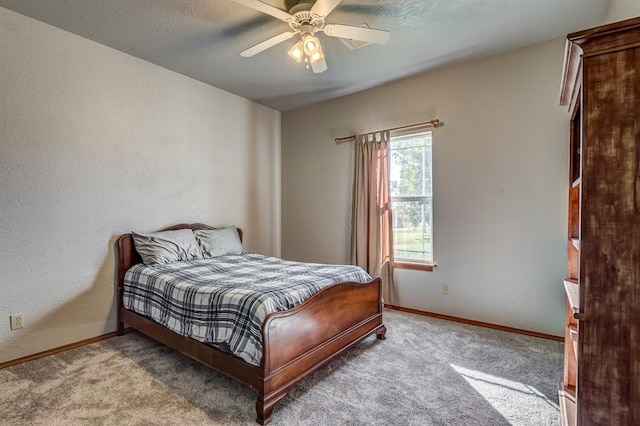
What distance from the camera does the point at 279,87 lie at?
3.91m

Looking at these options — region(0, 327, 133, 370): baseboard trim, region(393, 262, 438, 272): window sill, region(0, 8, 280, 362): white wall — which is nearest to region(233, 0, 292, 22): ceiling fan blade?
region(0, 8, 280, 362): white wall

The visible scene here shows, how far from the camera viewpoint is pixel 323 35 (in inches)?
109

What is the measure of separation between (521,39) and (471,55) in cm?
42

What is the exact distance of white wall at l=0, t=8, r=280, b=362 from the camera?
2496 mm

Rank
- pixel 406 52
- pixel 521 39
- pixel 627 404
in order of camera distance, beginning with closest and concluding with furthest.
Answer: pixel 627 404, pixel 521 39, pixel 406 52

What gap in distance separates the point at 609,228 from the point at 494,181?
220 cm

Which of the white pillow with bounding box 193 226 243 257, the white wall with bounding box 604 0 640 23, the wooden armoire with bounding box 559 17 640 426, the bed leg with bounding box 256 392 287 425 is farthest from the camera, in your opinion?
the white pillow with bounding box 193 226 243 257

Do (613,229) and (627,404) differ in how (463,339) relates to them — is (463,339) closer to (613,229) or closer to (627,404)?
(627,404)

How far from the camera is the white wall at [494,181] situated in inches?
113

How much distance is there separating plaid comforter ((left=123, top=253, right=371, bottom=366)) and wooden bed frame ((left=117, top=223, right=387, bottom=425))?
0.20 feet

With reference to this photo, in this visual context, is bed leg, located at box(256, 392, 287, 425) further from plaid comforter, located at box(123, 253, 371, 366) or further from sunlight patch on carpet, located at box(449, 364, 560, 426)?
sunlight patch on carpet, located at box(449, 364, 560, 426)

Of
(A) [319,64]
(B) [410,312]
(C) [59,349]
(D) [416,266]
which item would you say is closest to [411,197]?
(D) [416,266]

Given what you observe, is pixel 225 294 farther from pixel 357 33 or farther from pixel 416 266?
pixel 416 266

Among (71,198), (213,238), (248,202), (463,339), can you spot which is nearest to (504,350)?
(463,339)
